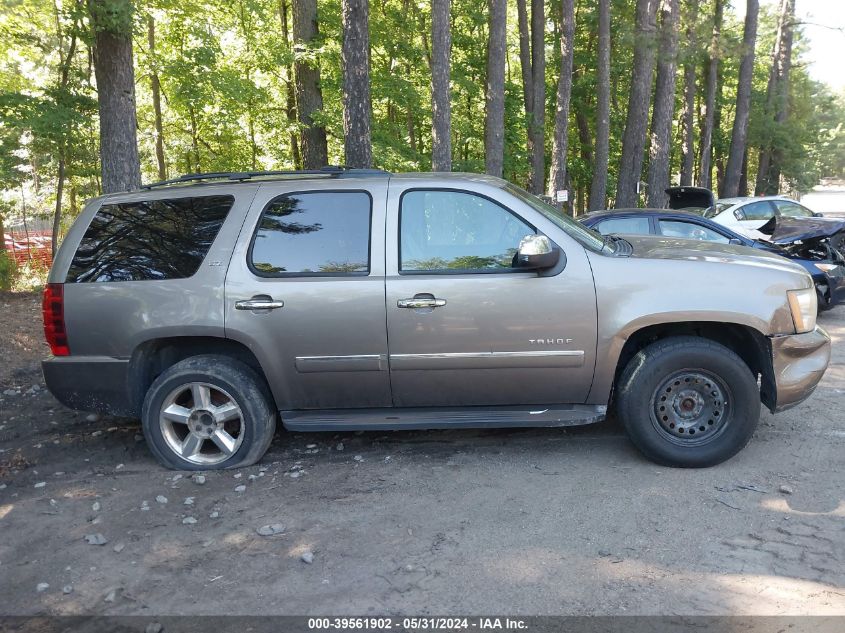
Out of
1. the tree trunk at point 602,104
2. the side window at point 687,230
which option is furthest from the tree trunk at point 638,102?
the side window at point 687,230

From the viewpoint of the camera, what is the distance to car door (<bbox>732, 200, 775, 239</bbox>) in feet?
42.6

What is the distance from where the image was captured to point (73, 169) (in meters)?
17.4

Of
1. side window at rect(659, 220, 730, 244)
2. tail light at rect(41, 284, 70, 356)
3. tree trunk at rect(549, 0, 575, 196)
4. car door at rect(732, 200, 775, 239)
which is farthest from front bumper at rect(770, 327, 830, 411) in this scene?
tree trunk at rect(549, 0, 575, 196)

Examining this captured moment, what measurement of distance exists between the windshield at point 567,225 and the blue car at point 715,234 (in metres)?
3.64

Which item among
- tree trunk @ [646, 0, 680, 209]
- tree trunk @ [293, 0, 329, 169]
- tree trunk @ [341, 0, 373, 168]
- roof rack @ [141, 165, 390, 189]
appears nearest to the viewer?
roof rack @ [141, 165, 390, 189]

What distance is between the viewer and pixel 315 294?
15.2ft

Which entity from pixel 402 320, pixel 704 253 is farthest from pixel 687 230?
pixel 402 320

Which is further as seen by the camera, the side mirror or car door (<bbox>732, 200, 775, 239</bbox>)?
car door (<bbox>732, 200, 775, 239</bbox>)

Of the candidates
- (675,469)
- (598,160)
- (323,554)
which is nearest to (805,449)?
(675,469)

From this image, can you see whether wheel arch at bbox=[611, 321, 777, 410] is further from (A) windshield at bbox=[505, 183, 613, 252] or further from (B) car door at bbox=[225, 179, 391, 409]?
(B) car door at bbox=[225, 179, 391, 409]

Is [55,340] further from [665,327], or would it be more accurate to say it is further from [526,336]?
[665,327]

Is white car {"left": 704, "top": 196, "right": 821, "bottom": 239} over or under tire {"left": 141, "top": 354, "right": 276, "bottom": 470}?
over

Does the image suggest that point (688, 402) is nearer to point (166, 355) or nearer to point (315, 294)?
point (315, 294)

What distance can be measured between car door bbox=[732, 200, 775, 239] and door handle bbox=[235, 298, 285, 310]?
1030 centimetres
